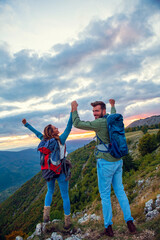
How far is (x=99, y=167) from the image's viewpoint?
9.93 ft

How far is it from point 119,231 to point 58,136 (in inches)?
97.7

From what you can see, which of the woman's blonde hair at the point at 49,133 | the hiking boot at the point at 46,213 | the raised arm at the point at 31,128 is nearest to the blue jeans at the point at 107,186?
the woman's blonde hair at the point at 49,133

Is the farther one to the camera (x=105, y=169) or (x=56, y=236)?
(x=56, y=236)

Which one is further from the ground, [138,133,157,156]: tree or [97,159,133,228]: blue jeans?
[97,159,133,228]: blue jeans

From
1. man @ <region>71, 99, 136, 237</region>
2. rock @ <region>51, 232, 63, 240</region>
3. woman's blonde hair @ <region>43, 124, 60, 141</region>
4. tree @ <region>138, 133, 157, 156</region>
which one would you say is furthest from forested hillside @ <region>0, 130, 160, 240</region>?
woman's blonde hair @ <region>43, 124, 60, 141</region>

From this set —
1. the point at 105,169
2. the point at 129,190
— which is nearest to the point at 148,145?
the point at 129,190

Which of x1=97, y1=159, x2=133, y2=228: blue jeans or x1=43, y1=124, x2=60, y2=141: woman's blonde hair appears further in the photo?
x1=43, y1=124, x2=60, y2=141: woman's blonde hair

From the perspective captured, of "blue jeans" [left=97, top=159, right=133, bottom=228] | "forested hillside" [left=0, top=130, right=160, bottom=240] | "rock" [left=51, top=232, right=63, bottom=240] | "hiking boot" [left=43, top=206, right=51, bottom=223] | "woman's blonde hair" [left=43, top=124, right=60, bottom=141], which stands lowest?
"forested hillside" [left=0, top=130, right=160, bottom=240]

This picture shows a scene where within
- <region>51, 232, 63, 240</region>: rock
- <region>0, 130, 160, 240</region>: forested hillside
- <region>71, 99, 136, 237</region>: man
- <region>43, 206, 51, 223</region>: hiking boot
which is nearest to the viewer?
<region>71, 99, 136, 237</region>: man

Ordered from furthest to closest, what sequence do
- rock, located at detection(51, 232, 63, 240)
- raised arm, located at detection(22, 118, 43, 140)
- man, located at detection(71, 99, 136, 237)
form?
raised arm, located at detection(22, 118, 43, 140)
rock, located at detection(51, 232, 63, 240)
man, located at detection(71, 99, 136, 237)

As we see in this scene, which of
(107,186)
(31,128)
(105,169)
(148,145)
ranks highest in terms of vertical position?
(31,128)

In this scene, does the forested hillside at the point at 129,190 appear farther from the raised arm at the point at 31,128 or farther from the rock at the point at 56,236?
the raised arm at the point at 31,128

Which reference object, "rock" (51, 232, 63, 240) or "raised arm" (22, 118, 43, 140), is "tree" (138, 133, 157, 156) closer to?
"rock" (51, 232, 63, 240)

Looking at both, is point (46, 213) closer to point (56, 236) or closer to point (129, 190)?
point (56, 236)
